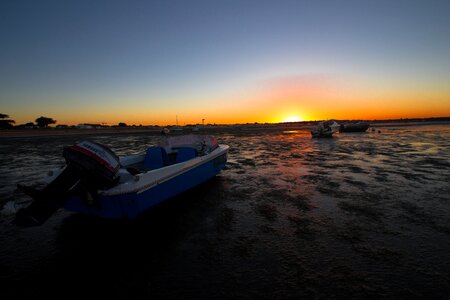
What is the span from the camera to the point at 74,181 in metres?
4.64

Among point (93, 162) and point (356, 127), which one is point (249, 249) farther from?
point (356, 127)

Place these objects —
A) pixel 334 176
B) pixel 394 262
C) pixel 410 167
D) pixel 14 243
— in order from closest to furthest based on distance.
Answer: pixel 394 262 → pixel 14 243 → pixel 334 176 → pixel 410 167

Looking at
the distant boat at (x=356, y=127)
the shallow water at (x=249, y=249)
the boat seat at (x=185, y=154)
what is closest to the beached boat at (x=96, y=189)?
the shallow water at (x=249, y=249)

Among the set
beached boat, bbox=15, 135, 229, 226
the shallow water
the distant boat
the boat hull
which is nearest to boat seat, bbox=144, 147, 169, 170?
the shallow water

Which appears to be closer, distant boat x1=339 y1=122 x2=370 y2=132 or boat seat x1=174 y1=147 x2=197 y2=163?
boat seat x1=174 y1=147 x2=197 y2=163

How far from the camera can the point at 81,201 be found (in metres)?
5.16

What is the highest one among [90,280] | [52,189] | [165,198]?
[52,189]

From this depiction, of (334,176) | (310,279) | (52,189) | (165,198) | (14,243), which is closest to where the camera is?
(310,279)

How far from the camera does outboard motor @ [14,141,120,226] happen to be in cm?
430

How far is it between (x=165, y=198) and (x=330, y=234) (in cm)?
393

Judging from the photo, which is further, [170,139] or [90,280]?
[170,139]

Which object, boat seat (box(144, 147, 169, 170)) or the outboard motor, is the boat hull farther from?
boat seat (box(144, 147, 169, 170))

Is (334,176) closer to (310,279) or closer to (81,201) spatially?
(310,279)

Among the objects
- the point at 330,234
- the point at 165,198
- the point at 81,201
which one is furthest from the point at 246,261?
the point at 81,201
